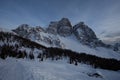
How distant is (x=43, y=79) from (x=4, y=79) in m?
6.60

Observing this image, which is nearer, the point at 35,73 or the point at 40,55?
the point at 35,73

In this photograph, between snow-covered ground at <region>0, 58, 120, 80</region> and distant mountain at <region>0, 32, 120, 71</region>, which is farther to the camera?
distant mountain at <region>0, 32, 120, 71</region>

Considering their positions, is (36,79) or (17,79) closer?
(36,79)

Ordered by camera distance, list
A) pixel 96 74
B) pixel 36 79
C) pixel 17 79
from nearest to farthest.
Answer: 1. pixel 36 79
2. pixel 17 79
3. pixel 96 74

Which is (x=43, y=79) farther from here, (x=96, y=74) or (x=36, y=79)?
(x=96, y=74)

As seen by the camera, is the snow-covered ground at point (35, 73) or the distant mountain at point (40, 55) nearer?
the snow-covered ground at point (35, 73)

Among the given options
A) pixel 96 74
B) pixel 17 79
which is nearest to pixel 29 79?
pixel 17 79

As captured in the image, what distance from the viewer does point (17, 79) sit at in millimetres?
19344

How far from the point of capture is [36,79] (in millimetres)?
17938

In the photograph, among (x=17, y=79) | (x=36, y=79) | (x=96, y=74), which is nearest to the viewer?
(x=36, y=79)

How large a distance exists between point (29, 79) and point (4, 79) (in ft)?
14.5

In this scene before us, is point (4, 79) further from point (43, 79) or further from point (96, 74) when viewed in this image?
point (96, 74)

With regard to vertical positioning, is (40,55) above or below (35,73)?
above

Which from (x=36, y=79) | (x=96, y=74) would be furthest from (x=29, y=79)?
(x=96, y=74)
